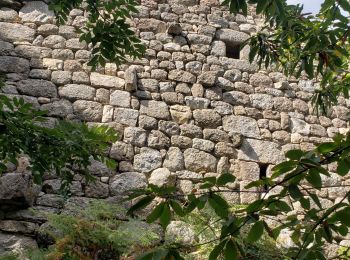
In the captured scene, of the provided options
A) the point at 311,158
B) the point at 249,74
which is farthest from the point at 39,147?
the point at 249,74

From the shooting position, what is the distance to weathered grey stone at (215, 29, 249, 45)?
263 inches

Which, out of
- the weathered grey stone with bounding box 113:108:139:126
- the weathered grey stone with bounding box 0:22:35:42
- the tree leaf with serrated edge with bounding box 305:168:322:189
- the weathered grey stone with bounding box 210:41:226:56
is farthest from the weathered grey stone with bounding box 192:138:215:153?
the tree leaf with serrated edge with bounding box 305:168:322:189

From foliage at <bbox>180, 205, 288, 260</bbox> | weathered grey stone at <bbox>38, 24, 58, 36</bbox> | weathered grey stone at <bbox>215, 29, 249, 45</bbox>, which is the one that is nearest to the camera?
foliage at <bbox>180, 205, 288, 260</bbox>

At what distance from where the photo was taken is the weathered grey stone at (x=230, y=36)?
668 cm

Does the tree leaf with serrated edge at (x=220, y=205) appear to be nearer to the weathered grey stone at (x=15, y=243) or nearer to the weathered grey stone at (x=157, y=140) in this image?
the weathered grey stone at (x=15, y=243)

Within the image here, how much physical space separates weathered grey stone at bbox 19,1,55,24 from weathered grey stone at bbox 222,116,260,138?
94.3 inches

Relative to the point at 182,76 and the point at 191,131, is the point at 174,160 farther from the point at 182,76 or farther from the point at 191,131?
the point at 182,76

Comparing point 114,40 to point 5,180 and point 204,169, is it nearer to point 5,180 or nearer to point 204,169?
point 5,180

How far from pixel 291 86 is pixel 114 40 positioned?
3.36m

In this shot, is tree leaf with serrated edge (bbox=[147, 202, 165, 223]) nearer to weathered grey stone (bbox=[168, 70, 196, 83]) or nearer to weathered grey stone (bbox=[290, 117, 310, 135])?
weathered grey stone (bbox=[168, 70, 196, 83])

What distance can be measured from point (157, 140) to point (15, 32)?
2.07 meters

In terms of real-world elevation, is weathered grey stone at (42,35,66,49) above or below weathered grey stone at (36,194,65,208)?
above

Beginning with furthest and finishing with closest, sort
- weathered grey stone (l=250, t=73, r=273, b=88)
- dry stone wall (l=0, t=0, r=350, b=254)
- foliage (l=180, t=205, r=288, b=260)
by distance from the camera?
weathered grey stone (l=250, t=73, r=273, b=88), dry stone wall (l=0, t=0, r=350, b=254), foliage (l=180, t=205, r=288, b=260)

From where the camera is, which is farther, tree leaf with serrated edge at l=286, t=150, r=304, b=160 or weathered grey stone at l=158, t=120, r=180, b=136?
weathered grey stone at l=158, t=120, r=180, b=136
